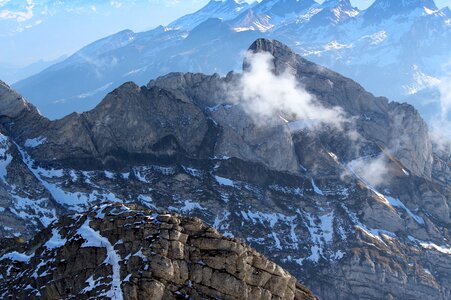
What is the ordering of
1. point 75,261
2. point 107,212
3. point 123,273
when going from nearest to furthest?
1. point 123,273
2. point 75,261
3. point 107,212

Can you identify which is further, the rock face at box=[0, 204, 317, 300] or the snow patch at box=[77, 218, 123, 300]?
the rock face at box=[0, 204, 317, 300]

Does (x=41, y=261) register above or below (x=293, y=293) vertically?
above

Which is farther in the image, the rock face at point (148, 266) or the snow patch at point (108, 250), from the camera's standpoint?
the rock face at point (148, 266)

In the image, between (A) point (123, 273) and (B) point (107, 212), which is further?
(B) point (107, 212)

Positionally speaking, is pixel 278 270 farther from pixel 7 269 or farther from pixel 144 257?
pixel 7 269

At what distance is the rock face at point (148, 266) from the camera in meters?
97.9

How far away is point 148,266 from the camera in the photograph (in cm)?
9850

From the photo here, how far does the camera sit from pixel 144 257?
10025cm

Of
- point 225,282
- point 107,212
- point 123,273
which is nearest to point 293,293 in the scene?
point 225,282

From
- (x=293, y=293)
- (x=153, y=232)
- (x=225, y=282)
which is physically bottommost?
(x=293, y=293)

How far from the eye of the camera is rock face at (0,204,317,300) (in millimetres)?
97938

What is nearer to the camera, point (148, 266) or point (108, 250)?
point (148, 266)

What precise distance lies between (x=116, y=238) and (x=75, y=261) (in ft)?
25.1

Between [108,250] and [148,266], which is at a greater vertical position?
[108,250]
